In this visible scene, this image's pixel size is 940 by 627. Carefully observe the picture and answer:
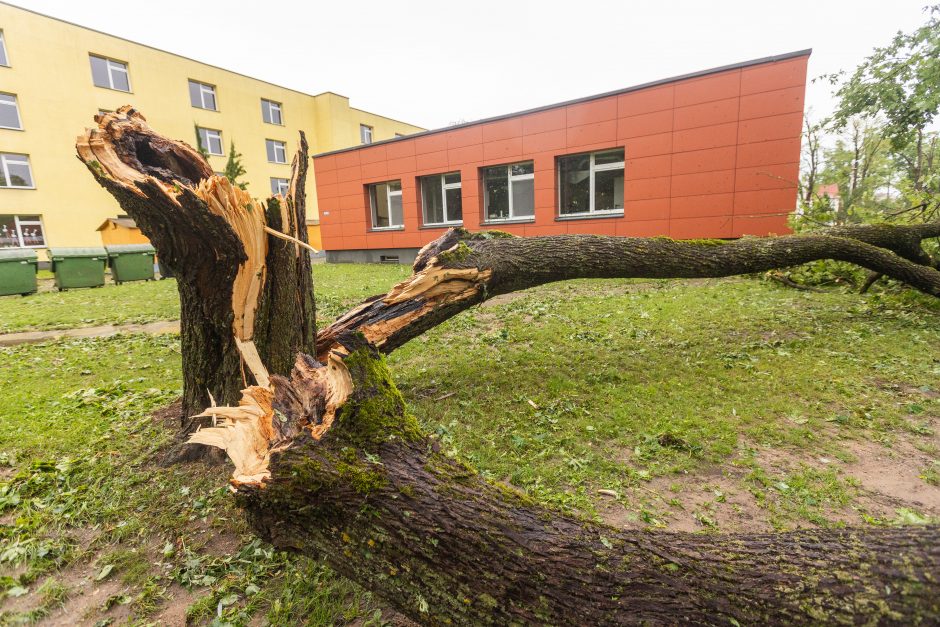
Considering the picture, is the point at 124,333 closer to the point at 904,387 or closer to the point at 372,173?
the point at 904,387

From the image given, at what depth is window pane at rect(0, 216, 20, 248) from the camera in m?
20.2

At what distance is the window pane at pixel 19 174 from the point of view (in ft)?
65.6

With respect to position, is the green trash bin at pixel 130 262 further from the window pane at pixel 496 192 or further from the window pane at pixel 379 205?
the window pane at pixel 496 192

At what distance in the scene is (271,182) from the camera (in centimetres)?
2948

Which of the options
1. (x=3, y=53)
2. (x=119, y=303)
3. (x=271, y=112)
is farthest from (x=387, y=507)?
(x=271, y=112)

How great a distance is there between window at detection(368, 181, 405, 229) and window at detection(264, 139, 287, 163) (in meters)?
14.6

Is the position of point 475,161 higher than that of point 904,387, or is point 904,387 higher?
point 475,161

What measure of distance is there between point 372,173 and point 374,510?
59.4ft

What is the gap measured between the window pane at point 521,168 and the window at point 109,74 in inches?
862

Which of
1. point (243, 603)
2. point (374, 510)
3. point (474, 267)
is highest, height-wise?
point (474, 267)

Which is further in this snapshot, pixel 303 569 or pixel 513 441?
pixel 513 441

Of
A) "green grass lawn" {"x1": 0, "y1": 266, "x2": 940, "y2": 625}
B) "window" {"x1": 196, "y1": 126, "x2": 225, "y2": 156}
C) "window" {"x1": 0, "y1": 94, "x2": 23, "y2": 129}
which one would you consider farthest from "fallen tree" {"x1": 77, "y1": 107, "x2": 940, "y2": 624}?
"window" {"x1": 196, "y1": 126, "x2": 225, "y2": 156}

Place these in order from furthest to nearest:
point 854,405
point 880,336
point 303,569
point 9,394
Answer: point 880,336 < point 9,394 < point 854,405 < point 303,569

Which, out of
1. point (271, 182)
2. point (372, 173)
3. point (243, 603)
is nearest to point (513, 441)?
point (243, 603)
